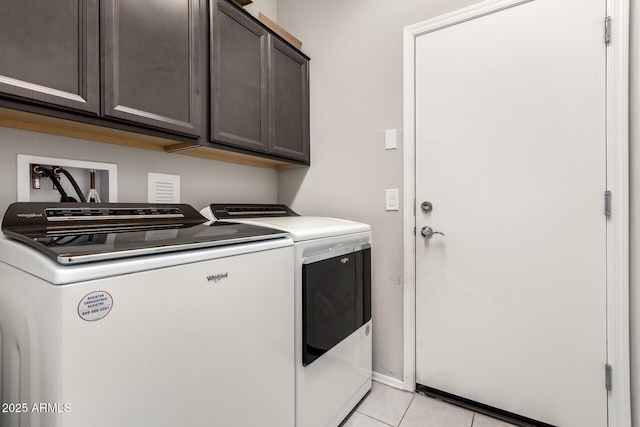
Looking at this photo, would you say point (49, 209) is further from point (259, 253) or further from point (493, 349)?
point (493, 349)

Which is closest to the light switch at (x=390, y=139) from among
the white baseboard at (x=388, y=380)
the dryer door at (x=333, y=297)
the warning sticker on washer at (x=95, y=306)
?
the dryer door at (x=333, y=297)

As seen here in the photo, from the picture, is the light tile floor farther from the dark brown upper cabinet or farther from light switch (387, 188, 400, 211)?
the dark brown upper cabinet

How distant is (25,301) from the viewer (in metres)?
0.68

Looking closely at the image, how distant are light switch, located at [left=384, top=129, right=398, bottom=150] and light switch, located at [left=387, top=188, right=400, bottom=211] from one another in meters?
0.27

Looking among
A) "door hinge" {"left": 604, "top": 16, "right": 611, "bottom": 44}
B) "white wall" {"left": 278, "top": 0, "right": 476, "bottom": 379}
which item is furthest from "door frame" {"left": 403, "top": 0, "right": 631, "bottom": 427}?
"white wall" {"left": 278, "top": 0, "right": 476, "bottom": 379}

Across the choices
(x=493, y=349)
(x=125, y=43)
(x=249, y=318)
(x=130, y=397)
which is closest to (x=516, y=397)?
(x=493, y=349)

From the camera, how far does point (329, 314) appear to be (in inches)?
53.6

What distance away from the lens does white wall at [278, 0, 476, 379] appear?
5.85 ft

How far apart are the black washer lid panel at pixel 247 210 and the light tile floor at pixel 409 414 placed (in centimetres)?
125

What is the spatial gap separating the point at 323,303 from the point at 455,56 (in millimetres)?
1497

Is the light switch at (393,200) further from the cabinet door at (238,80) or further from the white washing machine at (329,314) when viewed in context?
the cabinet door at (238,80)

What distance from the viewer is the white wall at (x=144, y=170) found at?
1.08 m

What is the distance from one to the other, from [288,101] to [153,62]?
87 centimetres

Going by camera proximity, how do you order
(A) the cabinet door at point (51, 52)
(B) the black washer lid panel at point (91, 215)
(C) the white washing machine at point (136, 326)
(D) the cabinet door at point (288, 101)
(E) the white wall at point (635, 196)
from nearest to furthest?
(C) the white washing machine at point (136, 326), (A) the cabinet door at point (51, 52), (B) the black washer lid panel at point (91, 215), (E) the white wall at point (635, 196), (D) the cabinet door at point (288, 101)
